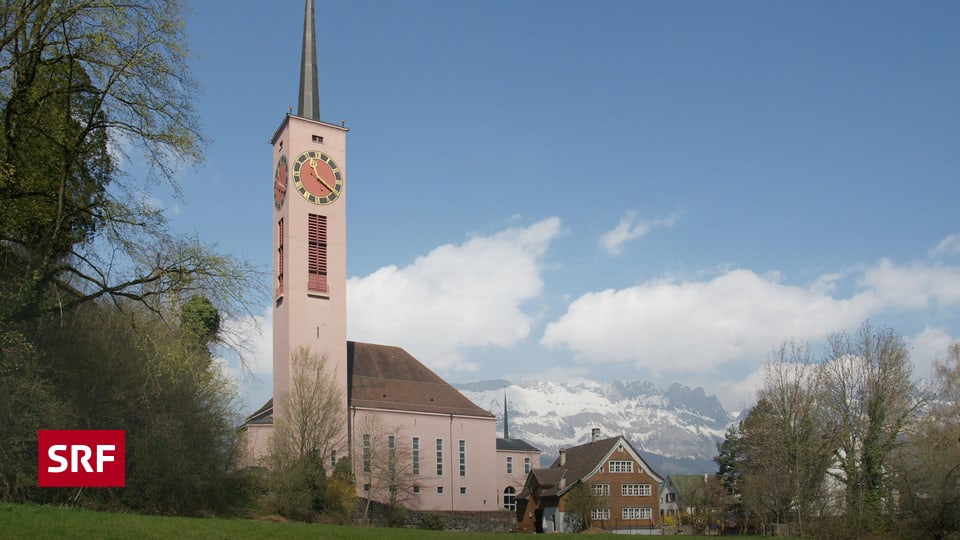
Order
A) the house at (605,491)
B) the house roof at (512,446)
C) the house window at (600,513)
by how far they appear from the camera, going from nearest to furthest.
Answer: the house window at (600,513) → the house at (605,491) → the house roof at (512,446)

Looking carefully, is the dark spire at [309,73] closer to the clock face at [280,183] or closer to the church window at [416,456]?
the clock face at [280,183]

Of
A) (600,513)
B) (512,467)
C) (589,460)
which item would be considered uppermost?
(589,460)

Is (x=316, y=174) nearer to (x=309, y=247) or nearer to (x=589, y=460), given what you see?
(x=309, y=247)

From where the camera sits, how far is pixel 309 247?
5203cm

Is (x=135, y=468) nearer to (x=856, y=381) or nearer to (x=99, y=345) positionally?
(x=99, y=345)

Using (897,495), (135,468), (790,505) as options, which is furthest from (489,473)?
(135,468)

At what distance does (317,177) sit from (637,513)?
35.4 m

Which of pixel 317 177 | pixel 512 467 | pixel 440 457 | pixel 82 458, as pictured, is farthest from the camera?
pixel 512 467

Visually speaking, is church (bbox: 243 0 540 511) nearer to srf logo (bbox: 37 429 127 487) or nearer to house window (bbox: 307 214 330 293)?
house window (bbox: 307 214 330 293)

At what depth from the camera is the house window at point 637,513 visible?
206 ft

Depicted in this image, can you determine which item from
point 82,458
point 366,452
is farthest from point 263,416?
point 82,458

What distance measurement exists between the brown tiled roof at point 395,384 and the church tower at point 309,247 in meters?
5.36

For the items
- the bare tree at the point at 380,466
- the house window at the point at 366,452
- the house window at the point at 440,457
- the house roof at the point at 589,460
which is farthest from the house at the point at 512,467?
the house window at the point at 366,452

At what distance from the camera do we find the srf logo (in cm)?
2239
